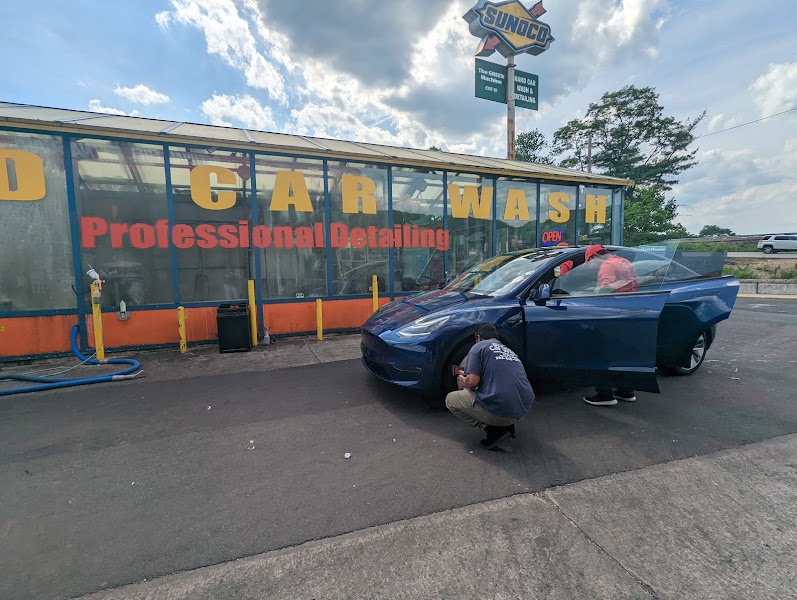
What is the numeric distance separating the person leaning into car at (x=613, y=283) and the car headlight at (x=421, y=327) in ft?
5.71

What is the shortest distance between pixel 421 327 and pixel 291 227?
15.8 ft

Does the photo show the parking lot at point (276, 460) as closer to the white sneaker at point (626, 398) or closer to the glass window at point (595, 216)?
the white sneaker at point (626, 398)

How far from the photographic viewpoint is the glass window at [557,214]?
10141 millimetres

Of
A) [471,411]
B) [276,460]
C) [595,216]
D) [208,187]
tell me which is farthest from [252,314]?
[595,216]

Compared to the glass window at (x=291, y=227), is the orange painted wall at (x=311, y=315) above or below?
below

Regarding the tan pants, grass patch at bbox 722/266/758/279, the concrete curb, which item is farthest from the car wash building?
grass patch at bbox 722/266/758/279

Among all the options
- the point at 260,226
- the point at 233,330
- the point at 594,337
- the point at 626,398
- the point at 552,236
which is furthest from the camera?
the point at 552,236

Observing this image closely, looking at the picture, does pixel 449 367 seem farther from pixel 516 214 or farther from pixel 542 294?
pixel 516 214

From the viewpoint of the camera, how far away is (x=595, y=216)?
1103cm

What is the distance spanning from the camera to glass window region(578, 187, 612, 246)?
1078 cm

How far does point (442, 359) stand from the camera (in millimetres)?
3719

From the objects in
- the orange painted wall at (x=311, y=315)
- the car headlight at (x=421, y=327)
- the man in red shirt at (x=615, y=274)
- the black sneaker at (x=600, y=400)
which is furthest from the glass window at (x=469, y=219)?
the car headlight at (x=421, y=327)

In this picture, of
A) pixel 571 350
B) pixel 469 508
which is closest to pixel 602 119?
pixel 571 350

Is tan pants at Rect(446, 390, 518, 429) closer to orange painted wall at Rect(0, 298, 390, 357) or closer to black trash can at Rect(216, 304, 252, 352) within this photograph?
black trash can at Rect(216, 304, 252, 352)
